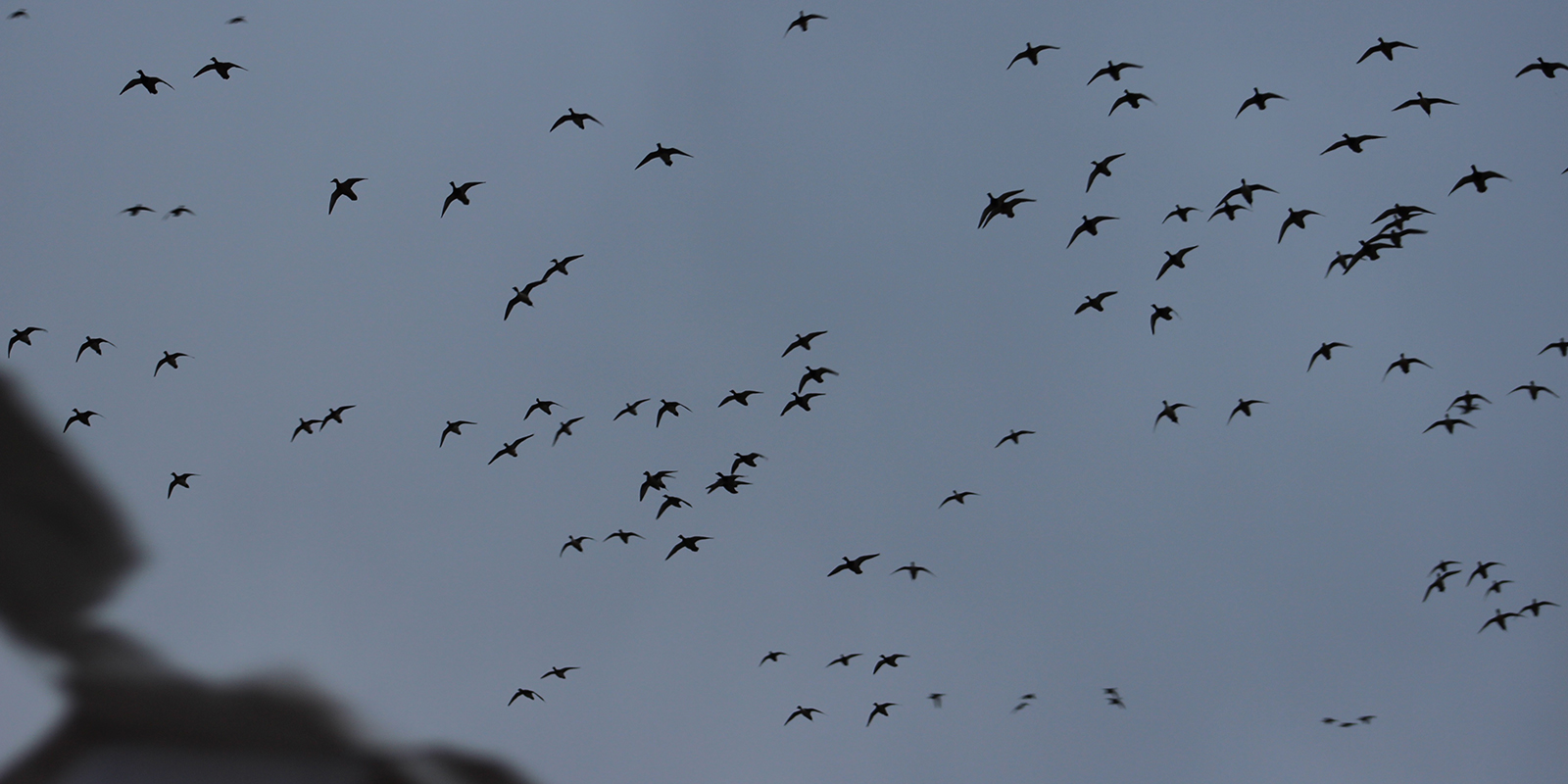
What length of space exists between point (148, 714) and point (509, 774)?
4792 cm

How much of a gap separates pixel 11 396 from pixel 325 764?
60.9 metres

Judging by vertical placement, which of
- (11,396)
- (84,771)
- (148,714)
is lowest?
(84,771)

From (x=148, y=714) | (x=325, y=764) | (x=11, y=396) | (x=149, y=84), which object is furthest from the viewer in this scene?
(x=325, y=764)

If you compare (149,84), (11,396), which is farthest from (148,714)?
(149,84)

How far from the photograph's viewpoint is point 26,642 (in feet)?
370

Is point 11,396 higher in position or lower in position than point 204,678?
higher

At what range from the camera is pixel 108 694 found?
121062mm

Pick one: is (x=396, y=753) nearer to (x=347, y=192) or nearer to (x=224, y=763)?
(x=224, y=763)

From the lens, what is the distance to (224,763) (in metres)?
124

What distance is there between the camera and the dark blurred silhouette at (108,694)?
105562 mm

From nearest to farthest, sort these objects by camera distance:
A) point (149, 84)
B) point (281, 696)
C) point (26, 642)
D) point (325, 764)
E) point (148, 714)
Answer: point (149, 84), point (26, 642), point (148, 714), point (325, 764), point (281, 696)

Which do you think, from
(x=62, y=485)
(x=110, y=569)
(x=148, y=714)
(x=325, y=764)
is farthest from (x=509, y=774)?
(x=62, y=485)

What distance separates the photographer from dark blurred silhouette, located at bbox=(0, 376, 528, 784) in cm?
10556

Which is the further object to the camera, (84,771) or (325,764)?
(325,764)
